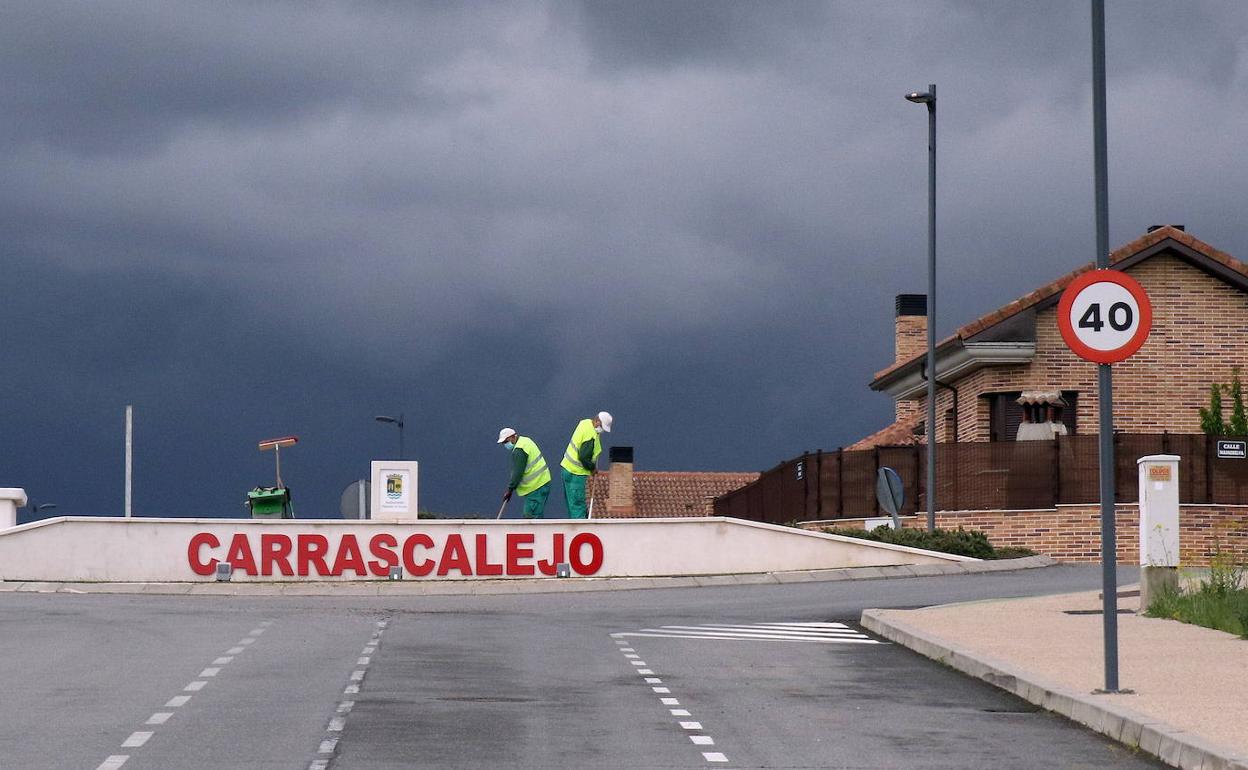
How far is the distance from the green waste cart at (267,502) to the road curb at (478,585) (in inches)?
152

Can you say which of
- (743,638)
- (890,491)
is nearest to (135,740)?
(743,638)

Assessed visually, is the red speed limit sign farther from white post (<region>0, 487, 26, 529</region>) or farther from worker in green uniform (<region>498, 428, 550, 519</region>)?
white post (<region>0, 487, 26, 529</region>)

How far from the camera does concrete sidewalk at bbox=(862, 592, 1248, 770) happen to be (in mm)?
10922

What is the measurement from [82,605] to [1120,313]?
14816 millimetres

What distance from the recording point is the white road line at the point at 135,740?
10719mm

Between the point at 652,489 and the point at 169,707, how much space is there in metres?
59.3

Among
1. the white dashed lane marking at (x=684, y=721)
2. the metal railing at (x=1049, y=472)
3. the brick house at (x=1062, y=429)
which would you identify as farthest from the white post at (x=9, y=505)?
the white dashed lane marking at (x=684, y=721)

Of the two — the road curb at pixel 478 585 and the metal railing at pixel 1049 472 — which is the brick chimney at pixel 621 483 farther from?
the road curb at pixel 478 585

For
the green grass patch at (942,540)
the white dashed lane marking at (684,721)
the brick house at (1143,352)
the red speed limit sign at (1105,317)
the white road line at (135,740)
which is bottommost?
the white dashed lane marking at (684,721)

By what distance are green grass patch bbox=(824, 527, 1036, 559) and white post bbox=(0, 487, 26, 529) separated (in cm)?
1330

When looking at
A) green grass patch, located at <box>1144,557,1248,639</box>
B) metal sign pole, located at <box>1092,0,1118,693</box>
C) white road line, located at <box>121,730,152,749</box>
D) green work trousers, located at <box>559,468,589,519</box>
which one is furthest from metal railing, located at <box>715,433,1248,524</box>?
white road line, located at <box>121,730,152,749</box>

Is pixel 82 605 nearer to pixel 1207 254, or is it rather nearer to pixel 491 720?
pixel 491 720

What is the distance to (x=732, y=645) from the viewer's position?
1833 cm

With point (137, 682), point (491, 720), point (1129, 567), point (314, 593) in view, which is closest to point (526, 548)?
point (314, 593)
